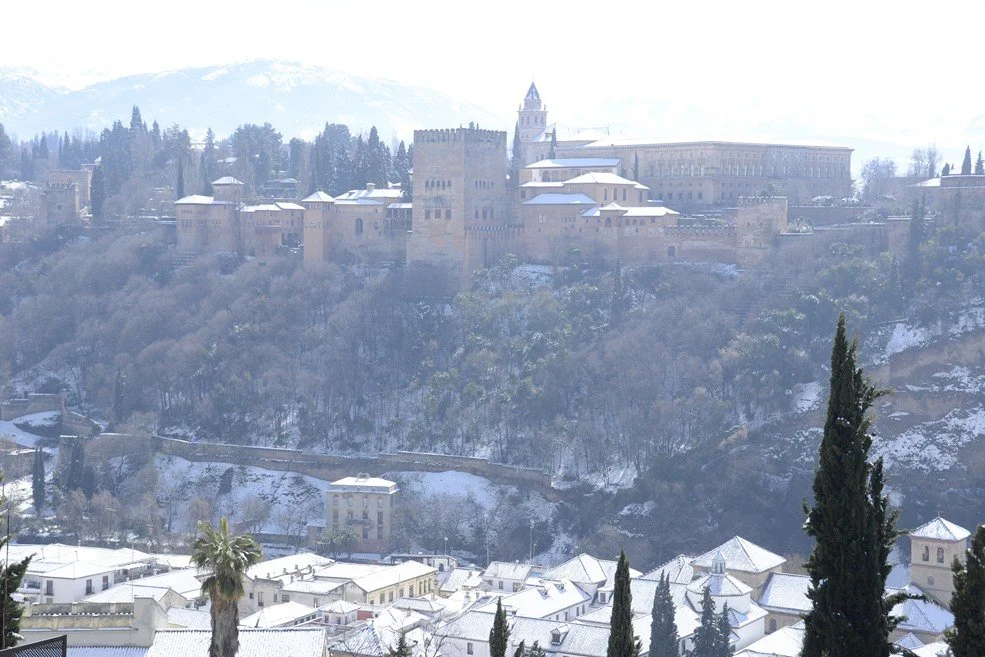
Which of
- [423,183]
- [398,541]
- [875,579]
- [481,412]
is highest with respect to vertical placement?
[423,183]

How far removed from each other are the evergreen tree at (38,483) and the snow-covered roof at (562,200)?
23313 mm

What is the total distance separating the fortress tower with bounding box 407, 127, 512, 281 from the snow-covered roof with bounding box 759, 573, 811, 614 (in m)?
27.9

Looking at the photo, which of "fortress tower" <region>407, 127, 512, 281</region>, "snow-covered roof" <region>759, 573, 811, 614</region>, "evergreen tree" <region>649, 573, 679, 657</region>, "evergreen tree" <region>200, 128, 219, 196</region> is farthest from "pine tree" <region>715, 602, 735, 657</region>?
"evergreen tree" <region>200, 128, 219, 196</region>

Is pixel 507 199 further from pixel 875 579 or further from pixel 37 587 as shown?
pixel 875 579

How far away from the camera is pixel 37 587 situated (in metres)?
46.9

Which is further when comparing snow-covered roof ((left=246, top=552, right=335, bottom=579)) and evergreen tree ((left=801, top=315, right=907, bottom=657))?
snow-covered roof ((left=246, top=552, right=335, bottom=579))

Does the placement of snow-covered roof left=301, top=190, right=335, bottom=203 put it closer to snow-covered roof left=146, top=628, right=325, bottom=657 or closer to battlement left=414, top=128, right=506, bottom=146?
battlement left=414, top=128, right=506, bottom=146

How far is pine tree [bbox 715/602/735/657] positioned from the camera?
39594mm

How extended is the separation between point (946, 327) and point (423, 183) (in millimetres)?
24012

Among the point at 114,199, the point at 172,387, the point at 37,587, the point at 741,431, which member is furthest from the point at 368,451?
the point at 114,199

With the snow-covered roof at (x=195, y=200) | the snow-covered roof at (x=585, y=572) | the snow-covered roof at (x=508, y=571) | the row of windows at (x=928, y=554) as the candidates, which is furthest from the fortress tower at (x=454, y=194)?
the row of windows at (x=928, y=554)

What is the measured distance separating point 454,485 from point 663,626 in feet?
68.7

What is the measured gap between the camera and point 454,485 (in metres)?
59.7

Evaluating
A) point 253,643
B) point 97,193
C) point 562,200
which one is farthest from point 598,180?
point 253,643
